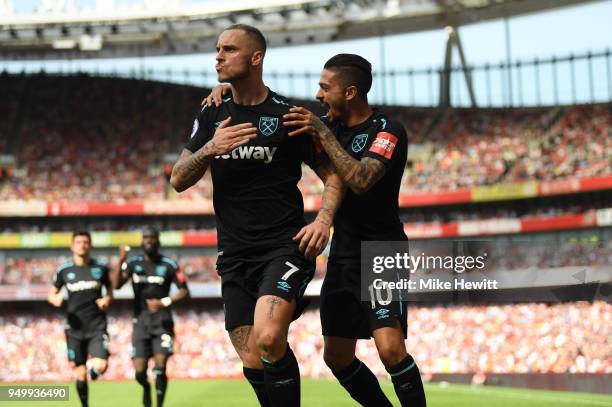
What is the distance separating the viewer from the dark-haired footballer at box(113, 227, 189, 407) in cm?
1341

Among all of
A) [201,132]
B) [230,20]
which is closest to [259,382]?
[201,132]

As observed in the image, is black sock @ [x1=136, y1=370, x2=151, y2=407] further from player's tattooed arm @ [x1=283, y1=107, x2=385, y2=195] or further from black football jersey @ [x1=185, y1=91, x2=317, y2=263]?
player's tattooed arm @ [x1=283, y1=107, x2=385, y2=195]

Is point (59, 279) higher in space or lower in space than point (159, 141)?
lower

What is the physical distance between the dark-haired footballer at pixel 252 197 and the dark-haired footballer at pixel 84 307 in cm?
730

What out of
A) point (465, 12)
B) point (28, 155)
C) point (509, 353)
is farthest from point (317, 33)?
point (509, 353)

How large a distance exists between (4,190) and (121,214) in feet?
18.0

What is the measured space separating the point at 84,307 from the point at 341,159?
8050 millimetres

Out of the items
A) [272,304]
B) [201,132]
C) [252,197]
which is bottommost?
[272,304]

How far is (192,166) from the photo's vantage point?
603cm

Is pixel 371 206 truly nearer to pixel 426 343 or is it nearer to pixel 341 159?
pixel 341 159

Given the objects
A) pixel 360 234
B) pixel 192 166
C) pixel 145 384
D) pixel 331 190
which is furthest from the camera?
pixel 145 384

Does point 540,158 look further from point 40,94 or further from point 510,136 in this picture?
point 40,94

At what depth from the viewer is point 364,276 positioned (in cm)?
668

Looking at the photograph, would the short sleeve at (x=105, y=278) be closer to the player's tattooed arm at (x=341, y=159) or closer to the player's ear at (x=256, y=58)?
the player's tattooed arm at (x=341, y=159)
